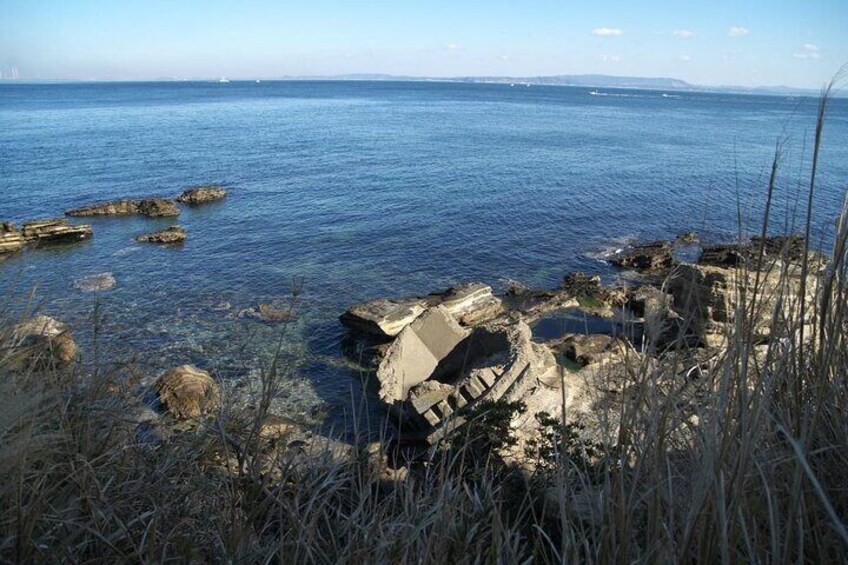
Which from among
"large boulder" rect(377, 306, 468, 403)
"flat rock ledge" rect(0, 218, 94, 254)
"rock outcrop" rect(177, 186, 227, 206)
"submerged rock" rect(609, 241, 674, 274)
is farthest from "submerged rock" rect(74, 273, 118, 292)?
"submerged rock" rect(609, 241, 674, 274)

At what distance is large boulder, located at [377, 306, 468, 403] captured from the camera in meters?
17.4

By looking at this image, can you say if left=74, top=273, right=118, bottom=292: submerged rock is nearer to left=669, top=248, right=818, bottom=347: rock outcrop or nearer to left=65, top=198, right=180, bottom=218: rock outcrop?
left=65, top=198, right=180, bottom=218: rock outcrop

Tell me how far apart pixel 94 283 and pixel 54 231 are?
8.11 meters

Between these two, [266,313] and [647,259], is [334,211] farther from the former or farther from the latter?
[647,259]

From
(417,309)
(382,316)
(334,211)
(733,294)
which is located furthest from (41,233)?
(733,294)

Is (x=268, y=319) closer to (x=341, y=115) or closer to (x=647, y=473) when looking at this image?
(x=647, y=473)

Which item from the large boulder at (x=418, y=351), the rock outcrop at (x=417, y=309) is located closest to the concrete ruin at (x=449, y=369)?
the large boulder at (x=418, y=351)

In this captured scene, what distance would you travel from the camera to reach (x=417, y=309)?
22188 millimetres

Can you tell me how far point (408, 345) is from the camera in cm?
1870

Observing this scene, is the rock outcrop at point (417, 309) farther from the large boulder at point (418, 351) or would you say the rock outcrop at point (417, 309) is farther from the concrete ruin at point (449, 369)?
the concrete ruin at point (449, 369)

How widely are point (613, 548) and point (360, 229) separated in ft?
105

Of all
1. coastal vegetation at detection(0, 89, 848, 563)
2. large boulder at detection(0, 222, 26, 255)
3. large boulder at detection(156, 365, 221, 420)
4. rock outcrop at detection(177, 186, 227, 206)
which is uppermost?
coastal vegetation at detection(0, 89, 848, 563)

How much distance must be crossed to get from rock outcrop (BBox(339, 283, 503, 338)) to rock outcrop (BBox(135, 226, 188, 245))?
14864mm

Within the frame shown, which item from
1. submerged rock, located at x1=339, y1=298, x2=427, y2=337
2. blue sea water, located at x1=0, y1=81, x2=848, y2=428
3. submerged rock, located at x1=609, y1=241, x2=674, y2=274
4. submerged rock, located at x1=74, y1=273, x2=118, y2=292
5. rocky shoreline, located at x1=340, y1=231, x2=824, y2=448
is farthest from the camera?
submerged rock, located at x1=609, y1=241, x2=674, y2=274
